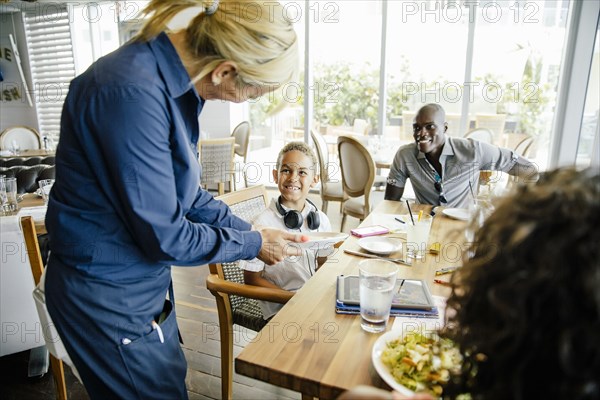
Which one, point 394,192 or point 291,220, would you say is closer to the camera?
point 291,220

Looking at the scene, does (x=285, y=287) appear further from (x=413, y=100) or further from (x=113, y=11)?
(x=113, y=11)

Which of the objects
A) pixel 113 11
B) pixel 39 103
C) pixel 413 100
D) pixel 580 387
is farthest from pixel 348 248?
pixel 39 103

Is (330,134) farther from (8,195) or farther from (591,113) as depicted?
(8,195)

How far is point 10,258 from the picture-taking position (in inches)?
67.5

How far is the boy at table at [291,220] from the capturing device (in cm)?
163

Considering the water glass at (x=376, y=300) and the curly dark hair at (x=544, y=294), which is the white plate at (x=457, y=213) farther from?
the curly dark hair at (x=544, y=294)

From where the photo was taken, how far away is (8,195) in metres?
2.24

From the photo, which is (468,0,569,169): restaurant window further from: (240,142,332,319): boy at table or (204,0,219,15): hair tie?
(204,0,219,15): hair tie

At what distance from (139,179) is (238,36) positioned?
1.25 ft

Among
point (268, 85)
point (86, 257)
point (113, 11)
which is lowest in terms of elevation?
point (86, 257)

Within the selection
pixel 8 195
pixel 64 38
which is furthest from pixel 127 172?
pixel 64 38

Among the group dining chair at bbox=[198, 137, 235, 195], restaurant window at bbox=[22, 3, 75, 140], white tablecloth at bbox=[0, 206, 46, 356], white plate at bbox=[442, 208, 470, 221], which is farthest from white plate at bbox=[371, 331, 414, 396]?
restaurant window at bbox=[22, 3, 75, 140]

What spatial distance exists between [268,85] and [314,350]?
639mm

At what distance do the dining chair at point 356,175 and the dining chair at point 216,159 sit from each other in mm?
1395
